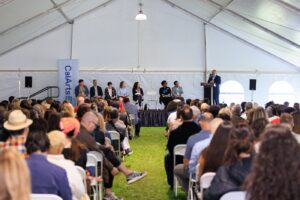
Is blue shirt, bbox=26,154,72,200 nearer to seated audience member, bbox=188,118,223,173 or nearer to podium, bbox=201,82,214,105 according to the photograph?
seated audience member, bbox=188,118,223,173

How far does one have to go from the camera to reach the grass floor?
701 centimetres

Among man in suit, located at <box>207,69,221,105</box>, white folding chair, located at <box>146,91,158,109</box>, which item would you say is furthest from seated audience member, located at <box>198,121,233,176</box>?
white folding chair, located at <box>146,91,158,109</box>

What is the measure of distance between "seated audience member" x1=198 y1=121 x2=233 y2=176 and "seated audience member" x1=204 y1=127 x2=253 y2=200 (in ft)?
2.19

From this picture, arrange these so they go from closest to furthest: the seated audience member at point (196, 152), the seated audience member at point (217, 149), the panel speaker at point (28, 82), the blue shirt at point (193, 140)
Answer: the seated audience member at point (217, 149) → the seated audience member at point (196, 152) → the blue shirt at point (193, 140) → the panel speaker at point (28, 82)

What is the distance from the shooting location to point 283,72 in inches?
782

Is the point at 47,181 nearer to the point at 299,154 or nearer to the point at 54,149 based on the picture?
the point at 54,149

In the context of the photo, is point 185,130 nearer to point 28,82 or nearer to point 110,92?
point 110,92

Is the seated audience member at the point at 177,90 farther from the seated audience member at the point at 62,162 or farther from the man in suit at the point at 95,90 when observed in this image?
the seated audience member at the point at 62,162

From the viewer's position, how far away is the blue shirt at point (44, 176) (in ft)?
11.5

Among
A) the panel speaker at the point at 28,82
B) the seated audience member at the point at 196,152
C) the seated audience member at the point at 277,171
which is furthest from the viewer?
the panel speaker at the point at 28,82

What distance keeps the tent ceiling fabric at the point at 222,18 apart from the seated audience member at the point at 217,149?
8.41 m

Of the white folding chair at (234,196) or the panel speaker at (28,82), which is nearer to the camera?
the white folding chair at (234,196)

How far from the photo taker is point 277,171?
97.4 inches

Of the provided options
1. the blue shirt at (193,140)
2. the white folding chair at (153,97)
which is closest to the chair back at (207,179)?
the blue shirt at (193,140)
